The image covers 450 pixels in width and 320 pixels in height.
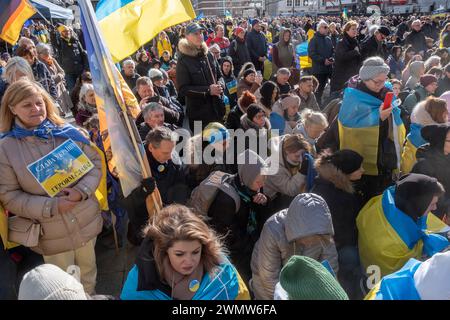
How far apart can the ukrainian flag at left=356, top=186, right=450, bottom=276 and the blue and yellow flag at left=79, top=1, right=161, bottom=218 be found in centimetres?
149

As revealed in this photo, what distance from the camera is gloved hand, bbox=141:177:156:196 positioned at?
2611mm

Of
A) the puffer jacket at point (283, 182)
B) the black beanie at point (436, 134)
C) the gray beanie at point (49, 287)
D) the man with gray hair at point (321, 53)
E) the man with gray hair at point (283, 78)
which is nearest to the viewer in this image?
the gray beanie at point (49, 287)

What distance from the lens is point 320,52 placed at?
7.98 m

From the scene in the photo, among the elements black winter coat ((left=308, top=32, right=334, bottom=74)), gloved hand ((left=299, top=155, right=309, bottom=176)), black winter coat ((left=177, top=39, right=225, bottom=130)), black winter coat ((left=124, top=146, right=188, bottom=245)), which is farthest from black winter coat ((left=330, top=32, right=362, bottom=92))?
black winter coat ((left=124, top=146, right=188, bottom=245))

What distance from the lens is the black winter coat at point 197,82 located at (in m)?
4.74

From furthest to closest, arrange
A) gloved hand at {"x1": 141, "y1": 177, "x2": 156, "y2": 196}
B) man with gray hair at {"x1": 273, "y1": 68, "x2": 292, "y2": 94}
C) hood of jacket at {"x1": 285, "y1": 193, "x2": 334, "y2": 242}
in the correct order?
man with gray hair at {"x1": 273, "y1": 68, "x2": 292, "y2": 94}, gloved hand at {"x1": 141, "y1": 177, "x2": 156, "y2": 196}, hood of jacket at {"x1": 285, "y1": 193, "x2": 334, "y2": 242}

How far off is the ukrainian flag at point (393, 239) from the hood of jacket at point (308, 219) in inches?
21.0

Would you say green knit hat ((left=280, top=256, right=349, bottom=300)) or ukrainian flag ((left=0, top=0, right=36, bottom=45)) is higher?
ukrainian flag ((left=0, top=0, right=36, bottom=45))

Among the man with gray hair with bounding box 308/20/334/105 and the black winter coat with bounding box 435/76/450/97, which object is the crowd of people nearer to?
the black winter coat with bounding box 435/76/450/97


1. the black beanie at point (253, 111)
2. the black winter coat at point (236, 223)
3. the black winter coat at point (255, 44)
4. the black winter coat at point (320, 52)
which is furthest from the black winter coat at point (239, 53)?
the black winter coat at point (236, 223)

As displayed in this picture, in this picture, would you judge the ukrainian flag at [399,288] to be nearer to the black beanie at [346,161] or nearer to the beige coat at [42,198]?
the black beanie at [346,161]

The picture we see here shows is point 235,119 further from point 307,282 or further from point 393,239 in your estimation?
point 307,282

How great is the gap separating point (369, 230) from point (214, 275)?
1.35 meters

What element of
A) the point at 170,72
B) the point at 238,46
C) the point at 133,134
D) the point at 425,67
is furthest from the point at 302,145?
the point at 238,46
